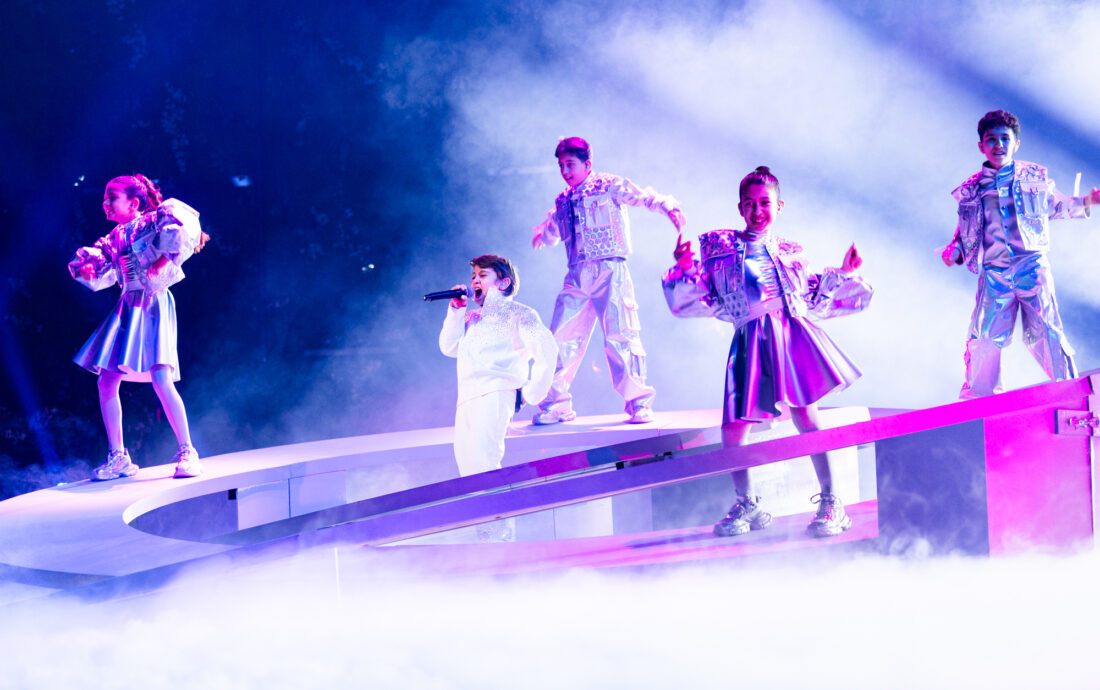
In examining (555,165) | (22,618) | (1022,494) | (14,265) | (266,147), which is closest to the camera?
(22,618)

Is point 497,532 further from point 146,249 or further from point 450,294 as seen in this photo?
point 146,249

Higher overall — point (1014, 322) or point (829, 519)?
point (1014, 322)

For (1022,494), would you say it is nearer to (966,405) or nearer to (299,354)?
(966,405)

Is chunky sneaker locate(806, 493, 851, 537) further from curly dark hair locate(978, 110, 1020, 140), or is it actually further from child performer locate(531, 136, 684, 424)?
child performer locate(531, 136, 684, 424)

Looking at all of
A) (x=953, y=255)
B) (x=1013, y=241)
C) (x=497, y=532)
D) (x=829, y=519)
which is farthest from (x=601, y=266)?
(x=497, y=532)

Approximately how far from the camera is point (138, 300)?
3961 mm

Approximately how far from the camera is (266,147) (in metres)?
5.80

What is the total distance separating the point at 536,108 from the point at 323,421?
268 centimetres

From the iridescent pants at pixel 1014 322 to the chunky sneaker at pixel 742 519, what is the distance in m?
2.60

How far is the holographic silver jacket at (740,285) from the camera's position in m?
2.80

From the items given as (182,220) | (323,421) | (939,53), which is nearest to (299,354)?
(323,421)

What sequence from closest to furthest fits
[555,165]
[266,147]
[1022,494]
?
[1022,494] < [266,147] < [555,165]

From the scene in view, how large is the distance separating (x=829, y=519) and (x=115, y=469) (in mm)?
3486

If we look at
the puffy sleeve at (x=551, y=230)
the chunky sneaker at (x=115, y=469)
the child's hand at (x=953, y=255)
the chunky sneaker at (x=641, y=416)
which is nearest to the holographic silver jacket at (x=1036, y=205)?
the child's hand at (x=953, y=255)
